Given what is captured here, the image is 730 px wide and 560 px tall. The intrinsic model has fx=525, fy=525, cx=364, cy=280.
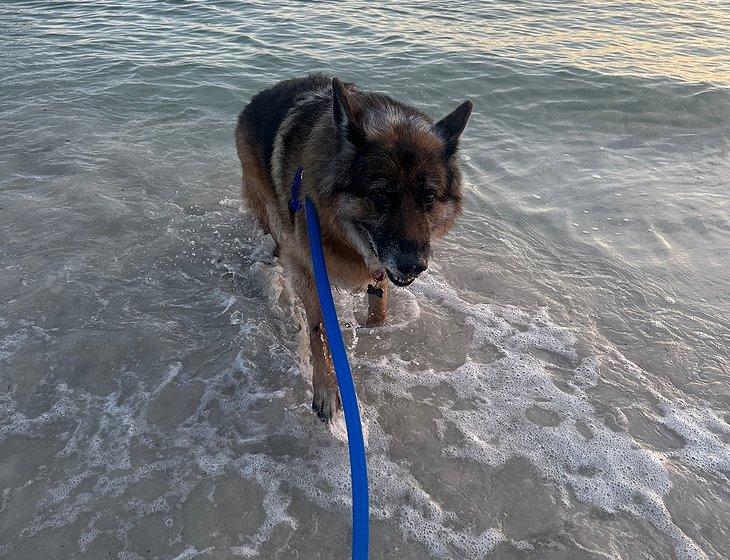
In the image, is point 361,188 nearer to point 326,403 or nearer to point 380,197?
point 380,197

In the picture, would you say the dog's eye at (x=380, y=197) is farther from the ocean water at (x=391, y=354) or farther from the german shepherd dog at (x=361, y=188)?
the ocean water at (x=391, y=354)

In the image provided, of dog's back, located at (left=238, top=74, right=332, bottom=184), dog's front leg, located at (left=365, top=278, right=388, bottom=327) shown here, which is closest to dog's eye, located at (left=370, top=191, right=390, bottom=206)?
dog's front leg, located at (left=365, top=278, right=388, bottom=327)

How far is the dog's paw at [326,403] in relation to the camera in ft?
11.5

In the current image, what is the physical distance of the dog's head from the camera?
120 inches

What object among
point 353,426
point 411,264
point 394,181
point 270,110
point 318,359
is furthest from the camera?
point 270,110

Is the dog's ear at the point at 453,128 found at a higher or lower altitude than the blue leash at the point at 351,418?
higher

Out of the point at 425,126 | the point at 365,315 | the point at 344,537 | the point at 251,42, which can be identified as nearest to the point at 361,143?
the point at 425,126

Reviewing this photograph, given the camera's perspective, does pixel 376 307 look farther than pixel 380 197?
Yes

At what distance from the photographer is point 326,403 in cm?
352

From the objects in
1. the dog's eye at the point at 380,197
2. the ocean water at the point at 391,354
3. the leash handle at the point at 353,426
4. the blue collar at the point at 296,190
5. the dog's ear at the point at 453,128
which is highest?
the dog's ear at the point at 453,128

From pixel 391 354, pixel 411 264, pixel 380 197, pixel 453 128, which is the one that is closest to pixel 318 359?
pixel 391 354

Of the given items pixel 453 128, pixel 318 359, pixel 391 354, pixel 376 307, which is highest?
pixel 453 128

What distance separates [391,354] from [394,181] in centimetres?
158

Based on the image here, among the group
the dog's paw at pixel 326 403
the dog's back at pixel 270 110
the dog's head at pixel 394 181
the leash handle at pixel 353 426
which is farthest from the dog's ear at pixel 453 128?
the dog's paw at pixel 326 403
